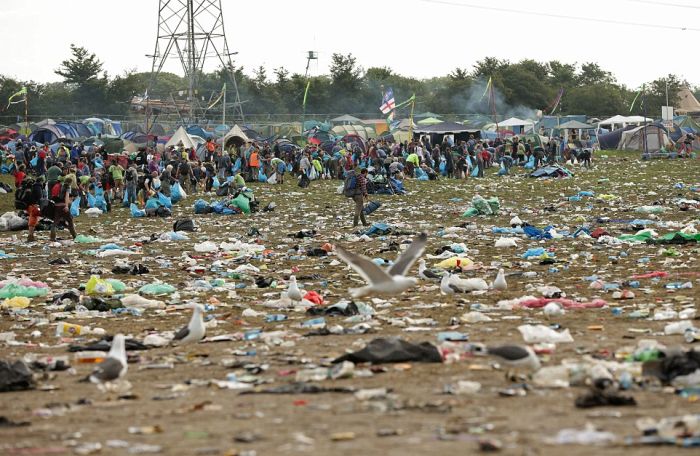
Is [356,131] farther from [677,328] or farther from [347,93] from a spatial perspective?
[677,328]

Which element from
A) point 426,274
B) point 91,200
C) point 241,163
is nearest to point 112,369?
point 426,274

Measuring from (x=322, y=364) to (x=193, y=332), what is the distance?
154 cm

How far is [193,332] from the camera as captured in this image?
827cm

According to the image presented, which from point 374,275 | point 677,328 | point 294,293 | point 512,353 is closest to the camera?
point 512,353

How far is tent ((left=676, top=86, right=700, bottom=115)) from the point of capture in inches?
3144

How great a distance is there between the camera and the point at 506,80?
7719 cm

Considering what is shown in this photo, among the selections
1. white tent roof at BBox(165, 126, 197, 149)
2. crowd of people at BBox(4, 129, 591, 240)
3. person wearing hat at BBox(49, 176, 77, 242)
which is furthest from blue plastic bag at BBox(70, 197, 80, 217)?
white tent roof at BBox(165, 126, 197, 149)

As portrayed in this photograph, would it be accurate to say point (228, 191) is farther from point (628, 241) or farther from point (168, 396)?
point (168, 396)

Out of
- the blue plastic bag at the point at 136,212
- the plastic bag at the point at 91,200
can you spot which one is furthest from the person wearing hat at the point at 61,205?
the plastic bag at the point at 91,200

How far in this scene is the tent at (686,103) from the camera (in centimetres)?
7985

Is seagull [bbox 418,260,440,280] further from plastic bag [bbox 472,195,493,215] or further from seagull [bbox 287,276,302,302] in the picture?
plastic bag [bbox 472,195,493,215]

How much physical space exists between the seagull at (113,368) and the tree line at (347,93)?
192ft

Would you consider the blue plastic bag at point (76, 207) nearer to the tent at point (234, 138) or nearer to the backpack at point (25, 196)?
the backpack at point (25, 196)

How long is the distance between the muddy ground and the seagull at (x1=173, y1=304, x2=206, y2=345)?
94 millimetres
